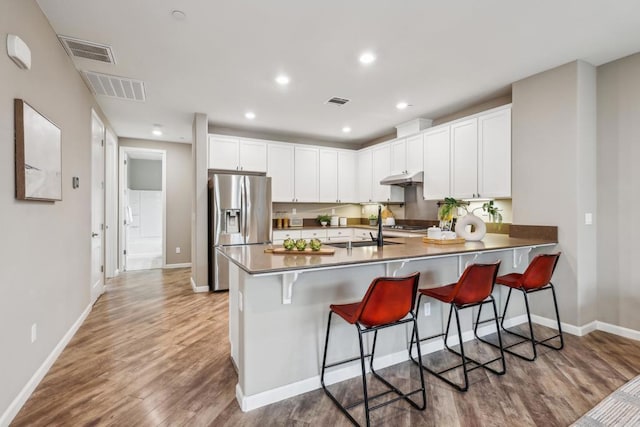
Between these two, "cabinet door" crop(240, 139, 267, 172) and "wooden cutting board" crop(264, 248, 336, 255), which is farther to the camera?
"cabinet door" crop(240, 139, 267, 172)

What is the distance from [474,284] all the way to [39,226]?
3107 millimetres

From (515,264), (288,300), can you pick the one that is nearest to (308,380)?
(288,300)

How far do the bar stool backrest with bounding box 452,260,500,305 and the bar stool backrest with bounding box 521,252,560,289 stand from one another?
1.81 feet

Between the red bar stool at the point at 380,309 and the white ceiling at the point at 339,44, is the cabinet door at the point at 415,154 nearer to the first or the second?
the white ceiling at the point at 339,44

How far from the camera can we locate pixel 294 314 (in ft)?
6.79

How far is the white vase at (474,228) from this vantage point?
3062mm

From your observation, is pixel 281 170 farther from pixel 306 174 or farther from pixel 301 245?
pixel 301 245

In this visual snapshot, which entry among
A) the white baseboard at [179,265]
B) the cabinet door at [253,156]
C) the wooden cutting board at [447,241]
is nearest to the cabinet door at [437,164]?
the wooden cutting board at [447,241]

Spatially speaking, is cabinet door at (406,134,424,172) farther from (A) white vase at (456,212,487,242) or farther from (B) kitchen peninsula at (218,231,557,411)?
(B) kitchen peninsula at (218,231,557,411)

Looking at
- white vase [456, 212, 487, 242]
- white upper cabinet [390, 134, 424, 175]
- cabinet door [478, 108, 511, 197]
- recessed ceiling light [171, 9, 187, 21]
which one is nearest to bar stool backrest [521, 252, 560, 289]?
white vase [456, 212, 487, 242]

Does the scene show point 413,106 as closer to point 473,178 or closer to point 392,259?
point 473,178

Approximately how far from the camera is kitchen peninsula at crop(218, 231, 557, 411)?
192 cm

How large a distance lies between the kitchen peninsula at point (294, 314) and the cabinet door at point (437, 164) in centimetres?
195

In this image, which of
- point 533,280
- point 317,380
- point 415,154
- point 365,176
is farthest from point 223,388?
point 365,176
